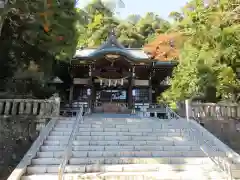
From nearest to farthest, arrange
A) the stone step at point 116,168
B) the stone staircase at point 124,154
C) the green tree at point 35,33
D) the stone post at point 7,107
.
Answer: the stone staircase at point 124,154 → the stone step at point 116,168 → the green tree at point 35,33 → the stone post at point 7,107

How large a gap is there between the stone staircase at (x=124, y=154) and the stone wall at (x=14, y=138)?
2.50 feet

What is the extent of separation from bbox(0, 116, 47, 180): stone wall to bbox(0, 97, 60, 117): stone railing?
359 mm

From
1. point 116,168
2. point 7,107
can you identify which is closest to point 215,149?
point 116,168

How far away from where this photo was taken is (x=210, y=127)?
379 inches

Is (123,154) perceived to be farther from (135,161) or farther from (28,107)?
(28,107)

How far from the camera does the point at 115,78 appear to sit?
15.2 metres

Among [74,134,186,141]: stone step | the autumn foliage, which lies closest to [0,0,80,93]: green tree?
[74,134,186,141]: stone step

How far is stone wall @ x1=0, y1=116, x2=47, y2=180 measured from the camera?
7.24m

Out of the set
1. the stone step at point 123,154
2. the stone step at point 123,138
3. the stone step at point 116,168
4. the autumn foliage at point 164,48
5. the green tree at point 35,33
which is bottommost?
the stone step at point 116,168

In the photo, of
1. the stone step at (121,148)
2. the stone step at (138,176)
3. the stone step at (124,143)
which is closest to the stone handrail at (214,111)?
the stone step at (124,143)

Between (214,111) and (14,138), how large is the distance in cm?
757

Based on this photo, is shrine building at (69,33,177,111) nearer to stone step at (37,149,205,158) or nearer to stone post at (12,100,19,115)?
stone post at (12,100,19,115)

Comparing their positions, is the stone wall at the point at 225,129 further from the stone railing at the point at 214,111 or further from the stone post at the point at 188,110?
the stone post at the point at 188,110

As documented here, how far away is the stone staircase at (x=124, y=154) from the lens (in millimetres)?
6004
